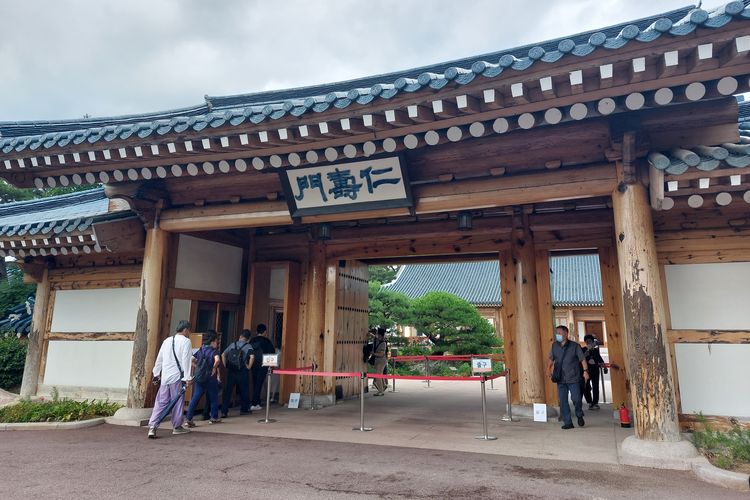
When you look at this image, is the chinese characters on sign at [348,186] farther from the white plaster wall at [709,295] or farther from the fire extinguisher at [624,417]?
the fire extinguisher at [624,417]

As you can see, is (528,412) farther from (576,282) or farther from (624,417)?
(576,282)

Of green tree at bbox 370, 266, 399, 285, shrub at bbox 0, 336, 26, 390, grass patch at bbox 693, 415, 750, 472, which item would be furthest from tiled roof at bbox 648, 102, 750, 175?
green tree at bbox 370, 266, 399, 285

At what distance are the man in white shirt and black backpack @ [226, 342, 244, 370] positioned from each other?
1.12 metres

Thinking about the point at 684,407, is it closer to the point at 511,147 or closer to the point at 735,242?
the point at 735,242

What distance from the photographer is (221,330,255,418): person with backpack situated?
7277 millimetres

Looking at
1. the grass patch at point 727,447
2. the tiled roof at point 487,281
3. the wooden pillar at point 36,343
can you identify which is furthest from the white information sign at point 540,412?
the tiled roof at point 487,281

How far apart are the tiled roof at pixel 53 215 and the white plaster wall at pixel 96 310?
1461mm

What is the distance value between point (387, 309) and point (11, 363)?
13.2 m

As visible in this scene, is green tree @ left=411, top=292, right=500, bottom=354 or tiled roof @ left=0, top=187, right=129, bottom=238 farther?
green tree @ left=411, top=292, right=500, bottom=354

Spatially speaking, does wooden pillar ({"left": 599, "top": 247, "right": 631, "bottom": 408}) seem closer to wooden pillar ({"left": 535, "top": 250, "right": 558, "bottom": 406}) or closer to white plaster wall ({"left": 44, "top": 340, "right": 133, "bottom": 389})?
wooden pillar ({"left": 535, "top": 250, "right": 558, "bottom": 406})

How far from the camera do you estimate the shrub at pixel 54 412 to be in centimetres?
650

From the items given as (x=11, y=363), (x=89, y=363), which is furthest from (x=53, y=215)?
(x=89, y=363)

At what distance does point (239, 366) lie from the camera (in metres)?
7.29

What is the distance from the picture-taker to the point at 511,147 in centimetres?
554
